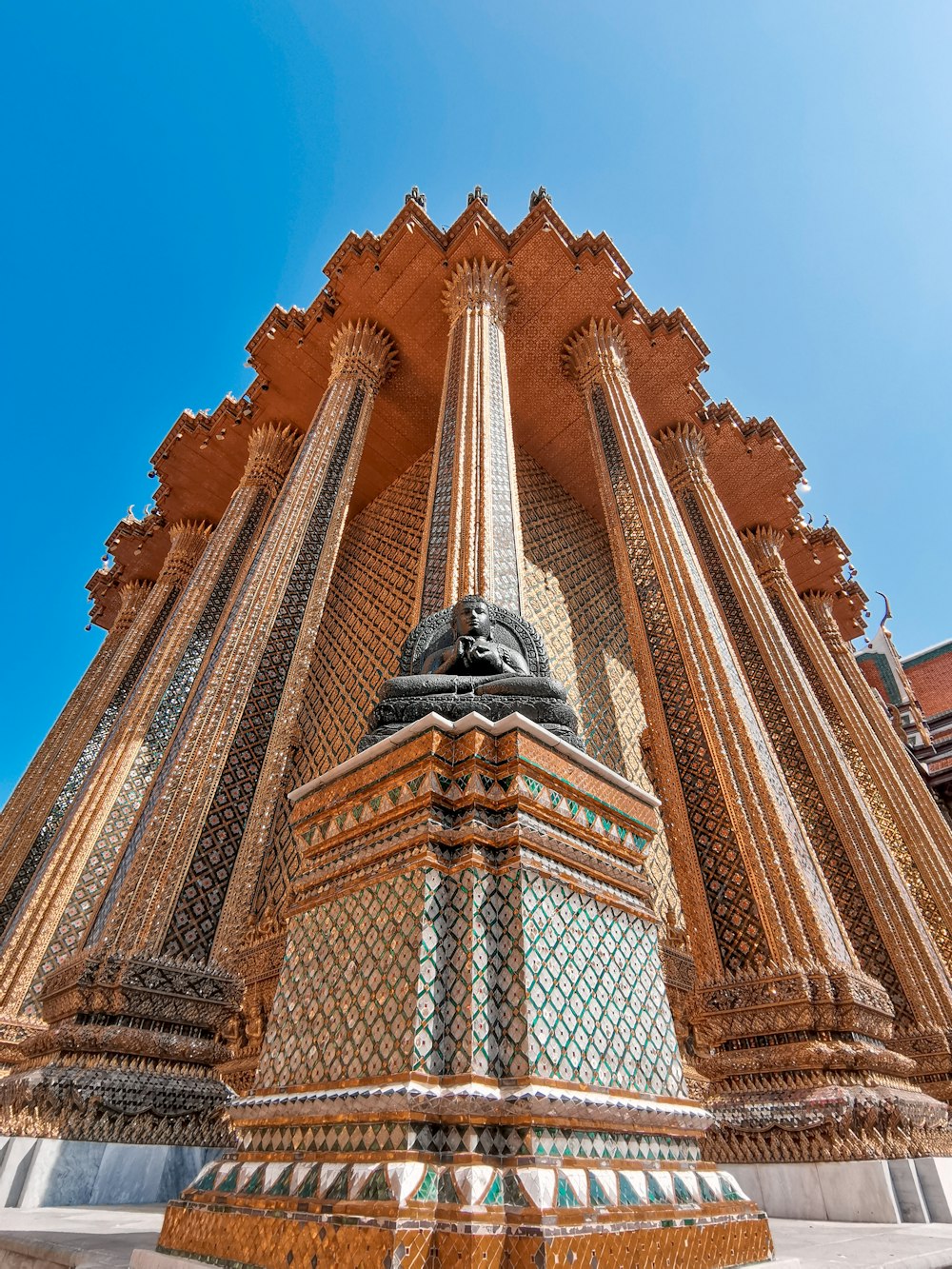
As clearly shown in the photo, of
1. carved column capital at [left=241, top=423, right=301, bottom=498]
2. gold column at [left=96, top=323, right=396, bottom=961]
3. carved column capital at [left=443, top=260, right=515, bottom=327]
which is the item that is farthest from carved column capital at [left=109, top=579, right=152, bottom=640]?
carved column capital at [left=443, top=260, right=515, bottom=327]

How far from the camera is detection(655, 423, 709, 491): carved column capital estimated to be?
7152mm

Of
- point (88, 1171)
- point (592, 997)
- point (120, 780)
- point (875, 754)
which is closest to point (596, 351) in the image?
point (875, 754)

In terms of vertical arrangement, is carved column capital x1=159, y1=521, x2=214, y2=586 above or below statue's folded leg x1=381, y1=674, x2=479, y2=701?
above

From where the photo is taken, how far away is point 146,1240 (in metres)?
1.54

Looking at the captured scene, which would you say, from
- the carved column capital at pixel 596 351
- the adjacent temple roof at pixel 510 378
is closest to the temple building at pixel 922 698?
the adjacent temple roof at pixel 510 378

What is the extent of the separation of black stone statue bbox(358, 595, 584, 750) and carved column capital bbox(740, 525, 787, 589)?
7.16 m

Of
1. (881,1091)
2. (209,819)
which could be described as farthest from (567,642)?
(881,1091)

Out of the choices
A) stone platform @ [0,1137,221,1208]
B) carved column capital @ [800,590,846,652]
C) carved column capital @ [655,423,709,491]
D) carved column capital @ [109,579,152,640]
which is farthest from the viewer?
carved column capital @ [109,579,152,640]

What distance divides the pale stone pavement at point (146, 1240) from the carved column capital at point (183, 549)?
23.8 feet

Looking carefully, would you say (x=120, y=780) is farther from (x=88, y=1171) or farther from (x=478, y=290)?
(x=478, y=290)

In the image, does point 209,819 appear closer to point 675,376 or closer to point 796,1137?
point 796,1137

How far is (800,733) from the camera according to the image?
5887mm

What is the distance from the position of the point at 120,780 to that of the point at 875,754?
6983mm

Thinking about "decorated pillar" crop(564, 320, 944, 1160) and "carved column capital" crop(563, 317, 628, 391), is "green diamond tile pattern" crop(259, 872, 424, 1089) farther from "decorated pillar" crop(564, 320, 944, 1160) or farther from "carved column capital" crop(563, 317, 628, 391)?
"carved column capital" crop(563, 317, 628, 391)
